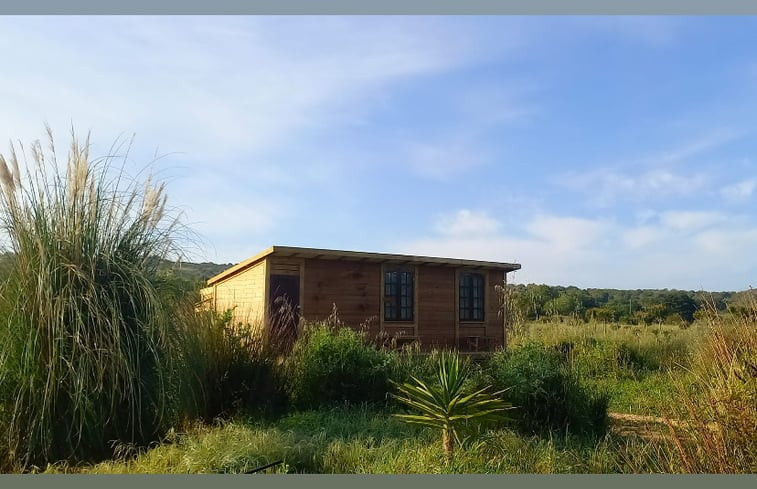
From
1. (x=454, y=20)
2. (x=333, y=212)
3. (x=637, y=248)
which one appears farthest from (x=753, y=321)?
(x=333, y=212)

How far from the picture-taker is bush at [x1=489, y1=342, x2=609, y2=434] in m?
6.63

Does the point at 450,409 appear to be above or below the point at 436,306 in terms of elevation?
below

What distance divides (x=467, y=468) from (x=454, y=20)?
3.85m

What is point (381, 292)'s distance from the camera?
39.5ft

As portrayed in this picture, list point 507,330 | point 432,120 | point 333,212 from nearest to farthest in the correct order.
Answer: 1. point 432,120
2. point 333,212
3. point 507,330

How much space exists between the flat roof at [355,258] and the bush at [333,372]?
3065 mm

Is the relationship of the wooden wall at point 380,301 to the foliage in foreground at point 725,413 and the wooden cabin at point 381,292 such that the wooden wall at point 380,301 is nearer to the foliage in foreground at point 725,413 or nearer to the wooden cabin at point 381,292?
the wooden cabin at point 381,292

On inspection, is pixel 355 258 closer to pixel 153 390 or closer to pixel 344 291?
pixel 344 291

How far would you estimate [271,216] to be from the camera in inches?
273

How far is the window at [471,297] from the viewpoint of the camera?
529 inches

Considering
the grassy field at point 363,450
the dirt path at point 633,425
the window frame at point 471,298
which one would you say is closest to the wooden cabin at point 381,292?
the window frame at point 471,298

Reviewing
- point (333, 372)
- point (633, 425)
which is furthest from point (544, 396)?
point (333, 372)

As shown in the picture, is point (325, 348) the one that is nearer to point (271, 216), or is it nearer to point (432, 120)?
point (271, 216)

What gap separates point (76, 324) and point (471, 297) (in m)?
9.94
